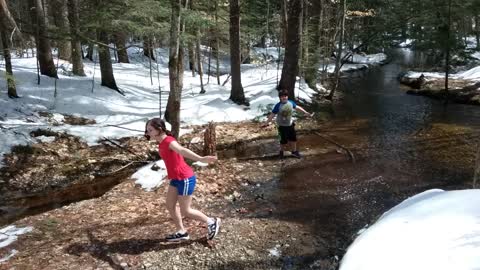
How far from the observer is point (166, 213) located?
726cm

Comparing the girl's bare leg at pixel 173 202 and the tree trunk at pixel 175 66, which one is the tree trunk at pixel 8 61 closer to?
the tree trunk at pixel 175 66

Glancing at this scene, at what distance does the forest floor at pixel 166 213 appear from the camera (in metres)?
5.76

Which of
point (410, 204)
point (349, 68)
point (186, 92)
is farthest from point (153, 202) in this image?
point (349, 68)

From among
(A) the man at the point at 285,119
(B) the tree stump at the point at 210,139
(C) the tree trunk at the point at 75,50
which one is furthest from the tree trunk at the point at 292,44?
(C) the tree trunk at the point at 75,50

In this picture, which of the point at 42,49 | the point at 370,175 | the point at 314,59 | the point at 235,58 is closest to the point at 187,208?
the point at 370,175

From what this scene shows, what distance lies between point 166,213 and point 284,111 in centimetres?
446

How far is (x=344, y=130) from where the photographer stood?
1440cm

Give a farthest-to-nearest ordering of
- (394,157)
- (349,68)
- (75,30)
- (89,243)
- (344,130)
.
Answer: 1. (349,68)
2. (344,130)
3. (75,30)
4. (394,157)
5. (89,243)

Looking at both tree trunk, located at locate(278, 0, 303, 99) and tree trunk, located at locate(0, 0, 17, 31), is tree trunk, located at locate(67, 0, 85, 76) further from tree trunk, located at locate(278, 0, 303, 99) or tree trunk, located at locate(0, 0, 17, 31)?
tree trunk, located at locate(278, 0, 303, 99)

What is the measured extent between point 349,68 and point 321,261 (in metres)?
38.8

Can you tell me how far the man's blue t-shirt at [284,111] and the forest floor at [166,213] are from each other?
3.21 ft

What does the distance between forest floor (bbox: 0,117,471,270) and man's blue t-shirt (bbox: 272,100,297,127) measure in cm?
98

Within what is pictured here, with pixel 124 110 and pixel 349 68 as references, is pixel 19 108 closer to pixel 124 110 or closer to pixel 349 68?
pixel 124 110

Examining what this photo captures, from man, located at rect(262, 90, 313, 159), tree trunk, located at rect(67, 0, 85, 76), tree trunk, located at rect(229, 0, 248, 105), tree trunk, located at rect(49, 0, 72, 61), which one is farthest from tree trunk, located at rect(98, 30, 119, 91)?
man, located at rect(262, 90, 313, 159)
